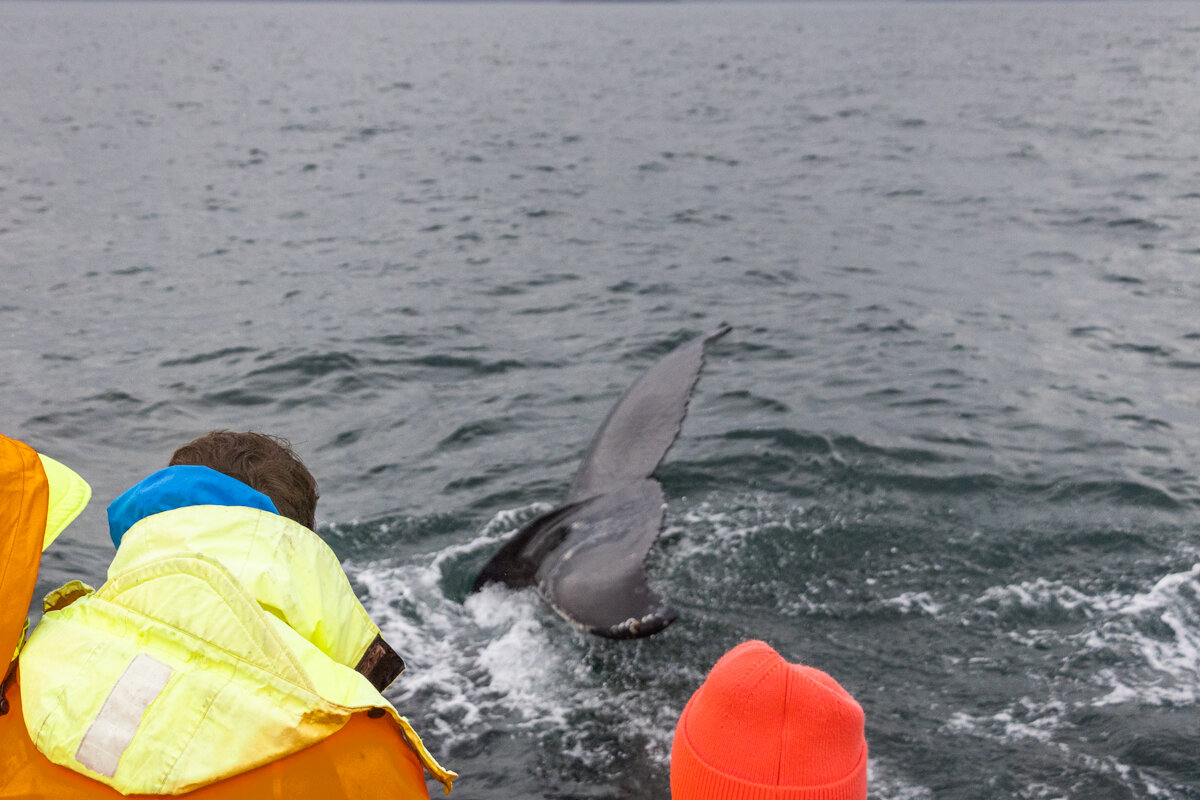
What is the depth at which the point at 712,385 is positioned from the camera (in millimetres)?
9000

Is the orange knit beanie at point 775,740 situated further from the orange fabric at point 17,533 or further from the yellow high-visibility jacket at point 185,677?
the orange fabric at point 17,533

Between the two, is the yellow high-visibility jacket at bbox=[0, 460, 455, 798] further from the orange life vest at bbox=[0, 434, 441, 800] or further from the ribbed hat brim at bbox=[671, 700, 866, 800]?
the ribbed hat brim at bbox=[671, 700, 866, 800]

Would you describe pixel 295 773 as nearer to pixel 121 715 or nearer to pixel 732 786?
pixel 121 715

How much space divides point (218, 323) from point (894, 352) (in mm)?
6700

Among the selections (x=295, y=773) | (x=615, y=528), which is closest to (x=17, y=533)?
(x=295, y=773)

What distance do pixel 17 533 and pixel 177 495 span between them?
47 centimetres

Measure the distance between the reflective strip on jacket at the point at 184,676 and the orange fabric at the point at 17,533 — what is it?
8cm

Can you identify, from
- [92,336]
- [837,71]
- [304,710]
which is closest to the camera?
[304,710]

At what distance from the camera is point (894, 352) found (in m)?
9.46

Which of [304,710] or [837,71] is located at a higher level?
[304,710]

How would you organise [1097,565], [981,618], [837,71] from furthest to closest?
[837,71]
[1097,565]
[981,618]

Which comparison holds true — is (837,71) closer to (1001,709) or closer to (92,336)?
(92,336)

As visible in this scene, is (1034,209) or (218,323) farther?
(1034,209)

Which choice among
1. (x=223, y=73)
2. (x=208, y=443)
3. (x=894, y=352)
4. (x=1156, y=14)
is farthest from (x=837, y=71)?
(x=208, y=443)
